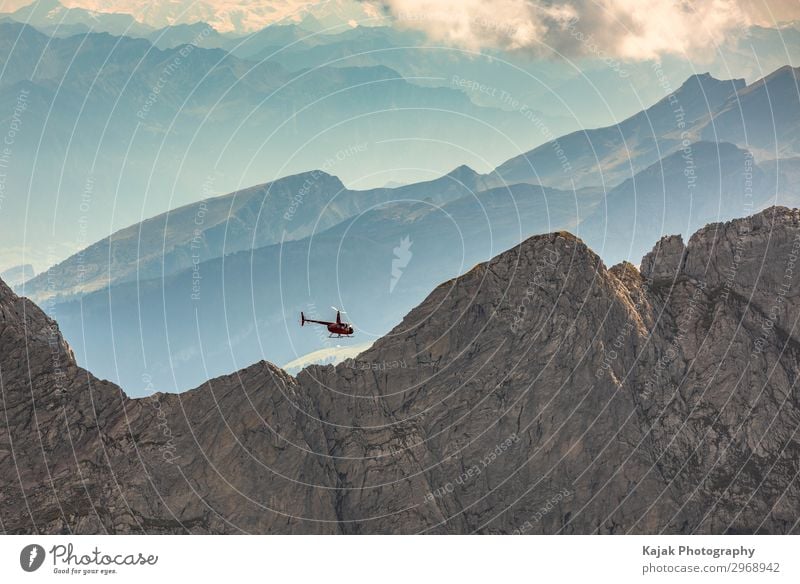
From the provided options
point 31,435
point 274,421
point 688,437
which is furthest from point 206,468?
point 688,437

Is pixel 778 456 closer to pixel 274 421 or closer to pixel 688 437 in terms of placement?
pixel 688 437

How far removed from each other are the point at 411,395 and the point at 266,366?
872 inches

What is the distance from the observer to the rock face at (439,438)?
180875 mm

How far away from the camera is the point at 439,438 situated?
192500 millimetres

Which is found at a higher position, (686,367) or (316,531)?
(686,367)

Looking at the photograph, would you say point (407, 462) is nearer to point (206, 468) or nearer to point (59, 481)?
point (206, 468)

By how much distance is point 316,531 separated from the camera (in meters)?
181

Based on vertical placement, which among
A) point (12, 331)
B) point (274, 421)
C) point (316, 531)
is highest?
point (12, 331)

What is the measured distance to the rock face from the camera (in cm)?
18088
